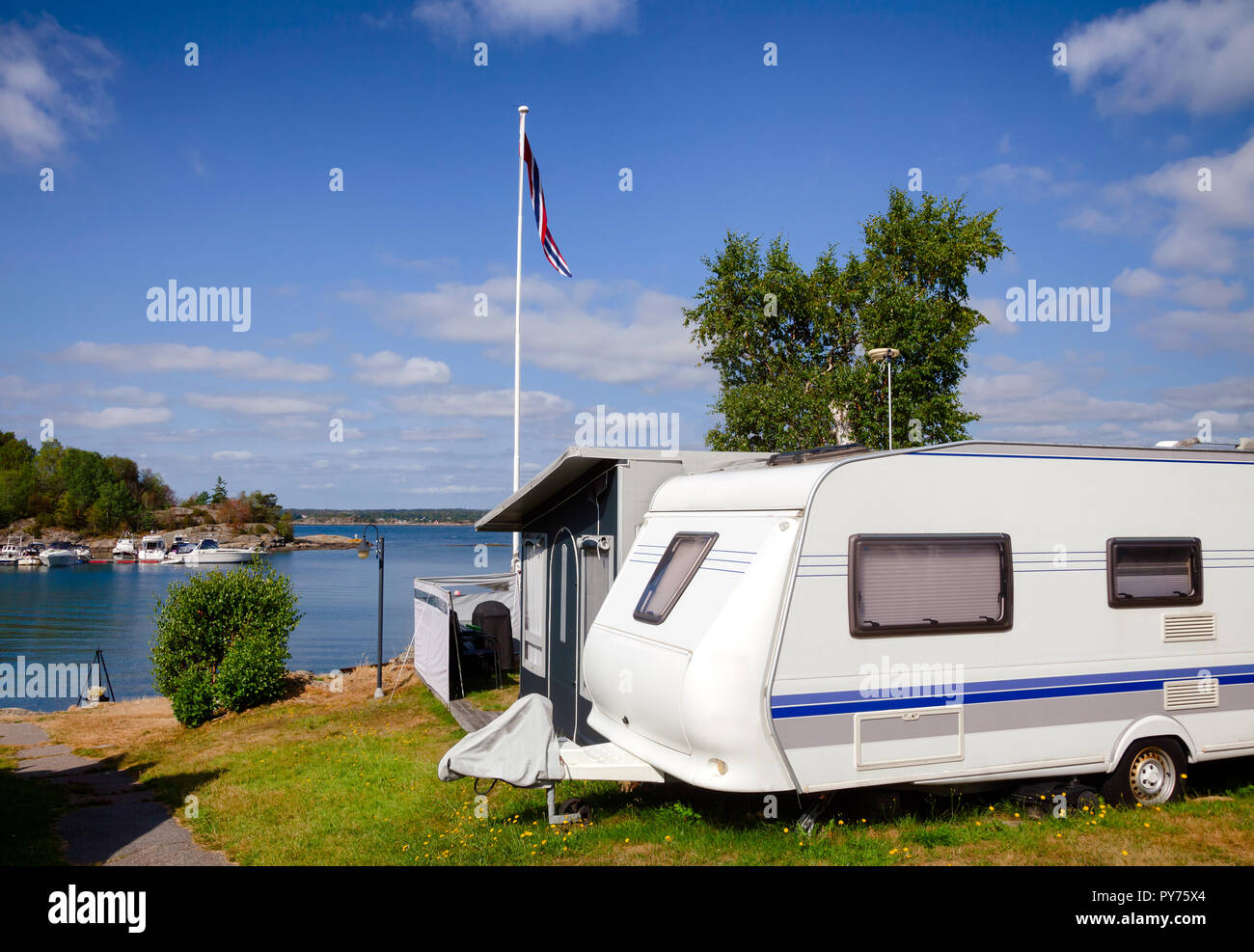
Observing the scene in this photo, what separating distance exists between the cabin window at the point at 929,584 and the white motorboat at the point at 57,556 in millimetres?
110279

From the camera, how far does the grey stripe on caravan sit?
6125 millimetres

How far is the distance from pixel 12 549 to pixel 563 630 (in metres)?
110

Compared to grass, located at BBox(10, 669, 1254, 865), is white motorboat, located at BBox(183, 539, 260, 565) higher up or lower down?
lower down

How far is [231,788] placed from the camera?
10906mm

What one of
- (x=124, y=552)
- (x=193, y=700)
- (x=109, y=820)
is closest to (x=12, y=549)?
(x=124, y=552)

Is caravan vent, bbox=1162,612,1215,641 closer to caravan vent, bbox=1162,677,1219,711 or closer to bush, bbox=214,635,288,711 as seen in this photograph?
caravan vent, bbox=1162,677,1219,711

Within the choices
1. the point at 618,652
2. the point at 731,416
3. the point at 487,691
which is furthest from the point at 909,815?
the point at 731,416

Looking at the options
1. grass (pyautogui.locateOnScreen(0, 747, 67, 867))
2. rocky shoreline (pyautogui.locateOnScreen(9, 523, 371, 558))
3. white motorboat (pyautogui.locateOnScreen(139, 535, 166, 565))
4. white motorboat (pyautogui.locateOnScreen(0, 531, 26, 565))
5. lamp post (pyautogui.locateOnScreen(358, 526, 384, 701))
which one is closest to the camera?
grass (pyautogui.locateOnScreen(0, 747, 67, 867))

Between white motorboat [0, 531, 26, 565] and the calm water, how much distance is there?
35.5 inches

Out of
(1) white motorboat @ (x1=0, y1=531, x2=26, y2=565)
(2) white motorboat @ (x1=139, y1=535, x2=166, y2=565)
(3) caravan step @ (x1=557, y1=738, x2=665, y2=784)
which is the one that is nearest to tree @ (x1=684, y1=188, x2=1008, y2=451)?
(3) caravan step @ (x1=557, y1=738, x2=665, y2=784)
